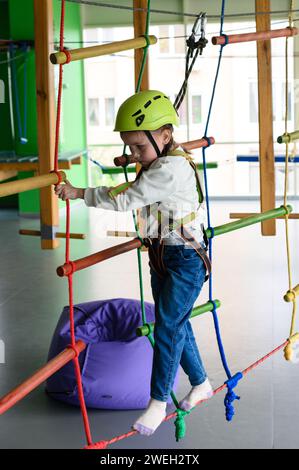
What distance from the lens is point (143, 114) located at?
7.06ft

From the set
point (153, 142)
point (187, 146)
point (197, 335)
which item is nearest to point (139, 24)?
point (197, 335)

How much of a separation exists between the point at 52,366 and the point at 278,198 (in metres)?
7.32

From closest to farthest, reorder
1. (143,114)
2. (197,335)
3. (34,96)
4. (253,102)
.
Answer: (143,114)
(197,335)
(34,96)
(253,102)

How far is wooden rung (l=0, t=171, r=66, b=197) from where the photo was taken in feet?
6.40

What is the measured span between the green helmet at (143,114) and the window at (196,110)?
7.37 meters

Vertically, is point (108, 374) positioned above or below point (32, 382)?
below

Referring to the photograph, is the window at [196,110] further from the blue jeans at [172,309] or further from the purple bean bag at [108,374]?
the blue jeans at [172,309]

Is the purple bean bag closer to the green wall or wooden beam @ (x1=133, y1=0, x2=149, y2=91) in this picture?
wooden beam @ (x1=133, y1=0, x2=149, y2=91)

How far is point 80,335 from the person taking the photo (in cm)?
329

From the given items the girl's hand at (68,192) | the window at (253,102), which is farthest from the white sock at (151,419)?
the window at (253,102)

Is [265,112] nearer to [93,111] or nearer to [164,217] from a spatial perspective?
[164,217]

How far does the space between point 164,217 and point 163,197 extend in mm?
113

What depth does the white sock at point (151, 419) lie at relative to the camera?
2.25 meters

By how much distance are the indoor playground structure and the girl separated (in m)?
0.07
